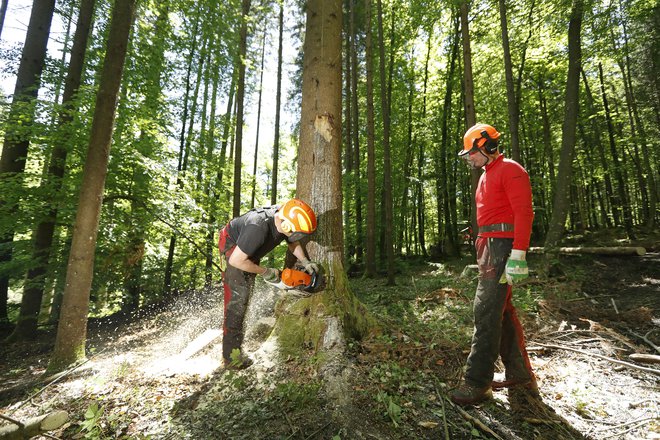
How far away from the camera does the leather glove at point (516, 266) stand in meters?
2.38

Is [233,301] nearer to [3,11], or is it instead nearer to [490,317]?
[490,317]

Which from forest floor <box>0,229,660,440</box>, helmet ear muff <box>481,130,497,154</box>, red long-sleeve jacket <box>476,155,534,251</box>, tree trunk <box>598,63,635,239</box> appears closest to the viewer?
forest floor <box>0,229,660,440</box>

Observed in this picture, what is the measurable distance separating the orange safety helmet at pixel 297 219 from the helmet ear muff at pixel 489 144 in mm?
1788

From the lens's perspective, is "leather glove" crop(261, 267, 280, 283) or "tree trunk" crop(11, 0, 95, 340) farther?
"tree trunk" crop(11, 0, 95, 340)

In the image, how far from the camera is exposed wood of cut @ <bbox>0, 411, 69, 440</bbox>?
1.90 meters

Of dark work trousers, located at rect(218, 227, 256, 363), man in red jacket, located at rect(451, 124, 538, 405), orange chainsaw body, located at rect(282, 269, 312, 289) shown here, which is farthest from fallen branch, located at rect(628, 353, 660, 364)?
dark work trousers, located at rect(218, 227, 256, 363)

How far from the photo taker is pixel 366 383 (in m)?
2.59

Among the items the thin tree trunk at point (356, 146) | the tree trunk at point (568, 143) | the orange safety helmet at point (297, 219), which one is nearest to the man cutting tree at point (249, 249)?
the orange safety helmet at point (297, 219)

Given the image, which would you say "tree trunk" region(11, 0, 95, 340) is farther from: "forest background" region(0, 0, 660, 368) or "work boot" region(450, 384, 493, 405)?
"work boot" region(450, 384, 493, 405)

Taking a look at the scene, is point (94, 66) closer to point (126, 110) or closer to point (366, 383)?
point (126, 110)

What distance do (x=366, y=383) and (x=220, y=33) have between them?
8349 millimetres

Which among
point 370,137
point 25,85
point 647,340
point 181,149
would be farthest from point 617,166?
point 25,85

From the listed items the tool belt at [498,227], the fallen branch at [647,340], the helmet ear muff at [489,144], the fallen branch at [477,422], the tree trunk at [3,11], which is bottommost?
the fallen branch at [477,422]

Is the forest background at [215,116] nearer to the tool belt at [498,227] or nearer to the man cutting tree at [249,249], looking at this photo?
the man cutting tree at [249,249]
